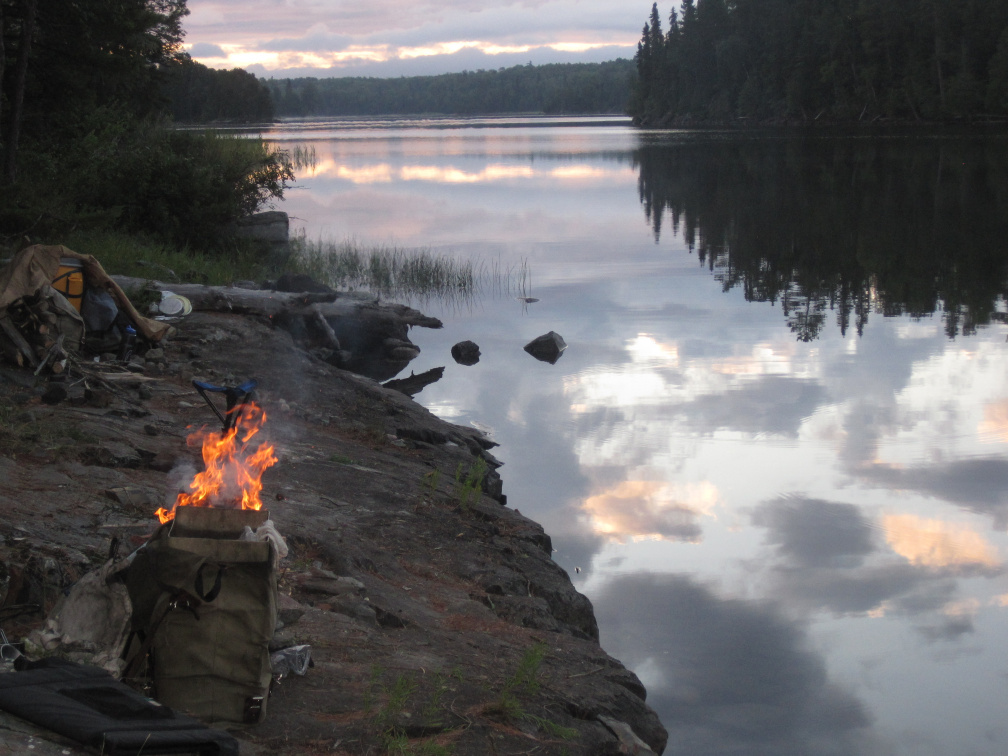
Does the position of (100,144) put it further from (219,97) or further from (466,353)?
(219,97)

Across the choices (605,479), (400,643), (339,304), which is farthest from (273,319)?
(400,643)

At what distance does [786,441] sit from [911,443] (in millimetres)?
1619

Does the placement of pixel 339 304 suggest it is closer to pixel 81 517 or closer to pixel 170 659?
pixel 81 517

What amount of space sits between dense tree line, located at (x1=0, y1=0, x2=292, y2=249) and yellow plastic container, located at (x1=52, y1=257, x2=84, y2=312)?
23.2ft

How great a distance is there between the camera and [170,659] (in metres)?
4.73

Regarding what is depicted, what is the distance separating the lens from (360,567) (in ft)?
23.8

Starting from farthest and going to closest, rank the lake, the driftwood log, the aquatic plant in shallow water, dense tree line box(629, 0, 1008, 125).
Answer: dense tree line box(629, 0, 1008, 125), the aquatic plant in shallow water, the driftwood log, the lake

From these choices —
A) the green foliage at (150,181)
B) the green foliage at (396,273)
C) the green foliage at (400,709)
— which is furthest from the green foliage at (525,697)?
the green foliage at (396,273)

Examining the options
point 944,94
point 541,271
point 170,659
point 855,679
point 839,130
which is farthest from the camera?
point 839,130

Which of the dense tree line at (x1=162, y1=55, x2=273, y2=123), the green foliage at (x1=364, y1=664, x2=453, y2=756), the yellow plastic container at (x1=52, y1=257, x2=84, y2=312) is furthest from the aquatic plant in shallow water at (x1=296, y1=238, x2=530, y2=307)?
the dense tree line at (x1=162, y1=55, x2=273, y2=123)

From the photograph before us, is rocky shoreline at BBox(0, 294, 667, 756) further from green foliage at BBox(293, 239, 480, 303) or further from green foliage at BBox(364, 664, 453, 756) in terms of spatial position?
green foliage at BBox(293, 239, 480, 303)

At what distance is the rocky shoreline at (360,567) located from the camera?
5125mm

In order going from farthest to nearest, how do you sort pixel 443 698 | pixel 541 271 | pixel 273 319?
pixel 541 271
pixel 273 319
pixel 443 698

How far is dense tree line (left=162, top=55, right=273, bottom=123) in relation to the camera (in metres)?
99.9
